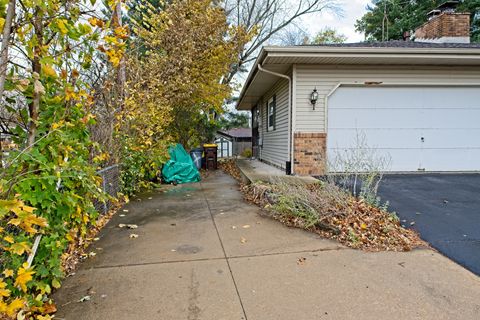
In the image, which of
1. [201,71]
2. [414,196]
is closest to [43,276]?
[414,196]

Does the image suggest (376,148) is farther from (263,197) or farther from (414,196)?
(263,197)

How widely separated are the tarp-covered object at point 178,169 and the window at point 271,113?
3080 mm

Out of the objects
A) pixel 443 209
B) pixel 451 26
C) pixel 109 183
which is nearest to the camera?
pixel 443 209

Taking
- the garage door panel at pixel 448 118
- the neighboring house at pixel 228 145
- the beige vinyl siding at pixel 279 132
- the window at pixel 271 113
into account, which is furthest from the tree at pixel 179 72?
the neighboring house at pixel 228 145

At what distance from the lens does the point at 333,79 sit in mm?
6977

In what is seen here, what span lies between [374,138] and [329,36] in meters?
20.6

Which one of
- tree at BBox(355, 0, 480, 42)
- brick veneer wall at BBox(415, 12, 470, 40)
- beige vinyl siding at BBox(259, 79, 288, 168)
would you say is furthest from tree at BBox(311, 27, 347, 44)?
beige vinyl siding at BBox(259, 79, 288, 168)

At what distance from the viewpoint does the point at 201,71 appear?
9.98 m

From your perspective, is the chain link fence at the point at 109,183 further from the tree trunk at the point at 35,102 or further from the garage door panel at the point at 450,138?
the garage door panel at the point at 450,138

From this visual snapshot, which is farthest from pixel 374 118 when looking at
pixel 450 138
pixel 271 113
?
pixel 271 113

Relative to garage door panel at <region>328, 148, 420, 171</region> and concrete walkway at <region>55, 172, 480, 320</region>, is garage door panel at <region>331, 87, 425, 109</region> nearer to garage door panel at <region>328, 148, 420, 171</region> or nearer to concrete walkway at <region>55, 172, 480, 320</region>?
garage door panel at <region>328, 148, 420, 171</region>

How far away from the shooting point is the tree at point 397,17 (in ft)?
61.0

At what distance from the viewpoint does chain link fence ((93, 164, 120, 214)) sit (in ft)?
14.0

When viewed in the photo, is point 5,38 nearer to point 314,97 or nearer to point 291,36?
point 314,97
